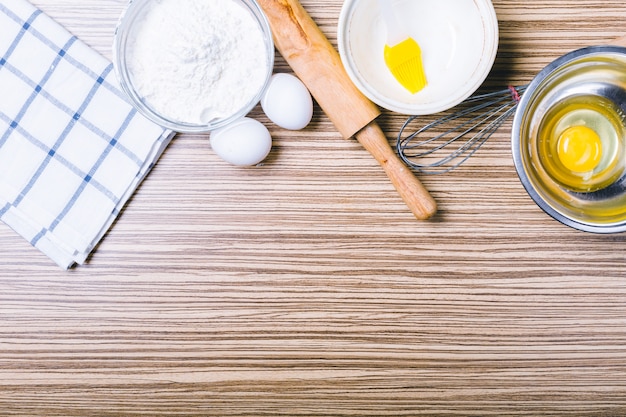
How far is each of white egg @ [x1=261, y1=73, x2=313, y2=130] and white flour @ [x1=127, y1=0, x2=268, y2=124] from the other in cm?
2

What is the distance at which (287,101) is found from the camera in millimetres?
651

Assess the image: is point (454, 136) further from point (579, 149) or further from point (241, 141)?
point (241, 141)

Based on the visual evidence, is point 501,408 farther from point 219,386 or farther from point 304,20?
point 304,20

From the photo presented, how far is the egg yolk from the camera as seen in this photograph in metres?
0.68

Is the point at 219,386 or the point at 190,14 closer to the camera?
the point at 190,14

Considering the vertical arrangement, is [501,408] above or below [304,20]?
below

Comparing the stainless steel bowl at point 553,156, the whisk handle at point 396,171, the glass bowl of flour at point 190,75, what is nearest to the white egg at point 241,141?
the glass bowl of flour at point 190,75

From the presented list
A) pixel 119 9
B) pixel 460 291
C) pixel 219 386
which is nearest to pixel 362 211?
pixel 460 291

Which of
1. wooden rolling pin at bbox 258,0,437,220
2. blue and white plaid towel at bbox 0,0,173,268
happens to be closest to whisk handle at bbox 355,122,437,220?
wooden rolling pin at bbox 258,0,437,220

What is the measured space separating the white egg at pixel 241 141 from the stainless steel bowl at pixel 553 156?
0.31 meters

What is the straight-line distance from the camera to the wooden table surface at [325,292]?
0.72 m

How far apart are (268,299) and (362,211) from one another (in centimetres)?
19

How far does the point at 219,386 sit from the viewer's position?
76cm

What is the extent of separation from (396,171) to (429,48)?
0.18m
